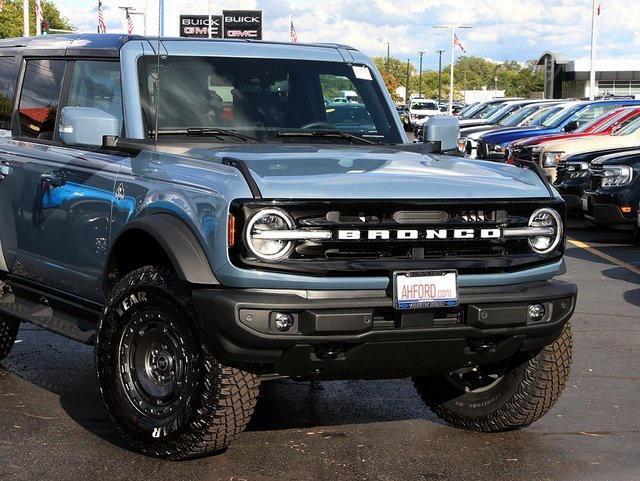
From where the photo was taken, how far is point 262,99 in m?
6.81

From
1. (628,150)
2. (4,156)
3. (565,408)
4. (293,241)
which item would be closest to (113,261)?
(293,241)

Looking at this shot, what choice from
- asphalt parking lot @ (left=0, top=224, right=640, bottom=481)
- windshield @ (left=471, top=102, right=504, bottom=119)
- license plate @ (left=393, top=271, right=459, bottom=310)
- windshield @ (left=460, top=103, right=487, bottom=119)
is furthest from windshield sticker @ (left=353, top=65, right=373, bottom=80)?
windshield @ (left=460, top=103, right=487, bottom=119)

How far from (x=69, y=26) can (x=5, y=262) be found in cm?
13292

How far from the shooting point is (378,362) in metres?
5.28

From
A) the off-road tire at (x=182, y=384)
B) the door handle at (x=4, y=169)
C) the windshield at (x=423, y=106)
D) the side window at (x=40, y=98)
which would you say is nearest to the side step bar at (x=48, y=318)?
the off-road tire at (x=182, y=384)

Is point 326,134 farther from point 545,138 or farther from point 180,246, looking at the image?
point 545,138

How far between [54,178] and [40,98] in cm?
89

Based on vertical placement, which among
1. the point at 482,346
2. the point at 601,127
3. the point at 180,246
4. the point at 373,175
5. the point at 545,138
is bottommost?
the point at 545,138

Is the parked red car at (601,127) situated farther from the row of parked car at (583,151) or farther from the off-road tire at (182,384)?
the off-road tire at (182,384)

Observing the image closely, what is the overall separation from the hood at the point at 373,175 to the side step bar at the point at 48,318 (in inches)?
44.9

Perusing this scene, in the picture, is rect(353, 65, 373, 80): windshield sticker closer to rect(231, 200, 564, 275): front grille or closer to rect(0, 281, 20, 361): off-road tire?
rect(231, 200, 564, 275): front grille

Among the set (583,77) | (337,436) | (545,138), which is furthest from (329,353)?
(583,77)

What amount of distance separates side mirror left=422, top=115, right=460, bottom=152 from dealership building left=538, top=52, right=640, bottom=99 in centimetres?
6138

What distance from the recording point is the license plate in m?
5.16
